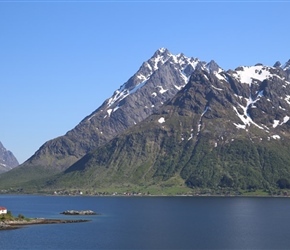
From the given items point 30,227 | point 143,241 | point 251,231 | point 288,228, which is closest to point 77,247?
point 143,241

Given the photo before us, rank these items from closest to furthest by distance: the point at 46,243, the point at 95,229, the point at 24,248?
1. the point at 24,248
2. the point at 46,243
3. the point at 95,229

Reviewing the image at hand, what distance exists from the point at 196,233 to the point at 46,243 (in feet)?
171

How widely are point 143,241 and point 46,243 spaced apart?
2858 cm

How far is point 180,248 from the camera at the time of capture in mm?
149000

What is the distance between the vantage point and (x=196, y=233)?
182 meters

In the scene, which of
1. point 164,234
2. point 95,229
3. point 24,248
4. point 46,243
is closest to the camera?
point 24,248

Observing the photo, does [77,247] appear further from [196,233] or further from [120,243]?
[196,233]

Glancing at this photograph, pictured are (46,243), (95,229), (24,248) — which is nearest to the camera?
(24,248)

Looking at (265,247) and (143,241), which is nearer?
(265,247)

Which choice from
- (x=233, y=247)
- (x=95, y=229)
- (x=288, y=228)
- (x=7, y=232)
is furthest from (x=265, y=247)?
(x=7, y=232)

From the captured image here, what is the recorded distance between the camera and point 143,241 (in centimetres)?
16275

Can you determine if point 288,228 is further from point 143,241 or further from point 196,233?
point 143,241

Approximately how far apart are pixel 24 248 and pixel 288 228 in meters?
99.5

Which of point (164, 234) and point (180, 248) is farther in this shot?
point (164, 234)
